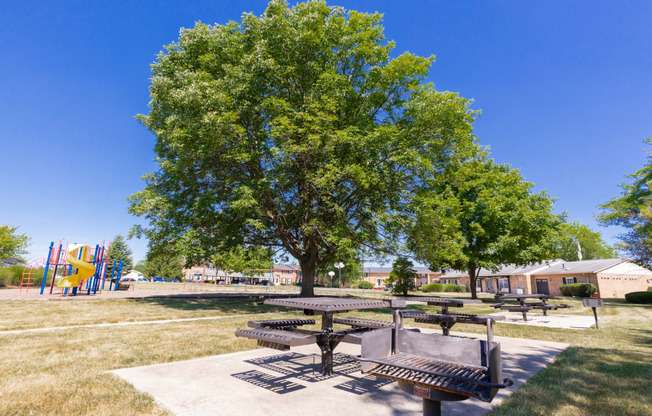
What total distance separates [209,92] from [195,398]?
1387 centimetres

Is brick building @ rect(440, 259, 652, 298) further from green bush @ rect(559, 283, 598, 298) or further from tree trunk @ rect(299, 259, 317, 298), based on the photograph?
tree trunk @ rect(299, 259, 317, 298)

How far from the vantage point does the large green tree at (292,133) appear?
14.9 meters

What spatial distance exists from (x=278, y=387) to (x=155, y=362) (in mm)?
2560

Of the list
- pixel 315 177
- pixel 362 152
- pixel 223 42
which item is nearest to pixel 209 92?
pixel 223 42

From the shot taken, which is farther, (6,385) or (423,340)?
(6,385)

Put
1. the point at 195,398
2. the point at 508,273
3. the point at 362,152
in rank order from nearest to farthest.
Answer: the point at 195,398 < the point at 362,152 < the point at 508,273

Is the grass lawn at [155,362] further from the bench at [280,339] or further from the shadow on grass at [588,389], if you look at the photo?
the bench at [280,339]

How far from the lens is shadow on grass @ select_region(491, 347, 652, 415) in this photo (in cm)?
371

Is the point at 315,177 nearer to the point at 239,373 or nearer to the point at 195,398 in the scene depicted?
the point at 239,373

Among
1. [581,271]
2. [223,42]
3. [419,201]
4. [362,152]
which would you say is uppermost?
[223,42]

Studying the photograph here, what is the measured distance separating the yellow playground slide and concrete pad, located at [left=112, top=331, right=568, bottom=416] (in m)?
22.8

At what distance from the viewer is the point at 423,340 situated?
2.92 metres

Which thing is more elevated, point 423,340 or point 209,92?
point 209,92

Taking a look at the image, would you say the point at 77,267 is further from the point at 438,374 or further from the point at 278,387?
the point at 438,374
